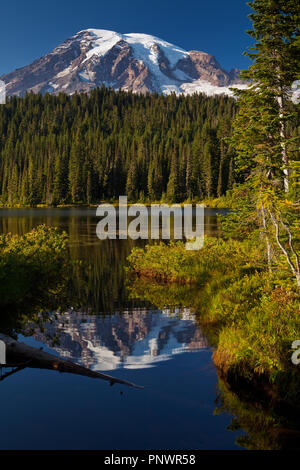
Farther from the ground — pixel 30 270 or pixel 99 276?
pixel 30 270

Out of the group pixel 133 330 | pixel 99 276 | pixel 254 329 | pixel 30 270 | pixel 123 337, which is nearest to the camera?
pixel 254 329

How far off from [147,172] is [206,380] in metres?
137

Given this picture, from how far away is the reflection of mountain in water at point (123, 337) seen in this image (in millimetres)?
11320

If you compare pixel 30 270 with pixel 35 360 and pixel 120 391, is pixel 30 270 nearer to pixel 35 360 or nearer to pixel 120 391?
pixel 35 360

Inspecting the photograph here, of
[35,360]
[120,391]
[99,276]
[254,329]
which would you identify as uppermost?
[254,329]

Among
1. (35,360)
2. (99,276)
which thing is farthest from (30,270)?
(35,360)

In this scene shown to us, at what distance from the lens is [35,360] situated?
9.85 m

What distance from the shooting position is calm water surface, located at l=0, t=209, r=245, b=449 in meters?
7.56

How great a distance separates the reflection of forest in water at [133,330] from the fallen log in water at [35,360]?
1083mm

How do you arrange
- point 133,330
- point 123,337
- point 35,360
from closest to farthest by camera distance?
point 35,360 → point 123,337 → point 133,330

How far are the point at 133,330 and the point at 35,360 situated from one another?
472 cm

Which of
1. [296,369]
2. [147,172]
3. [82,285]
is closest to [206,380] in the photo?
[296,369]

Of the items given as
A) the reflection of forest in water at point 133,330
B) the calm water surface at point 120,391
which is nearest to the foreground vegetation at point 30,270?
the reflection of forest in water at point 133,330
